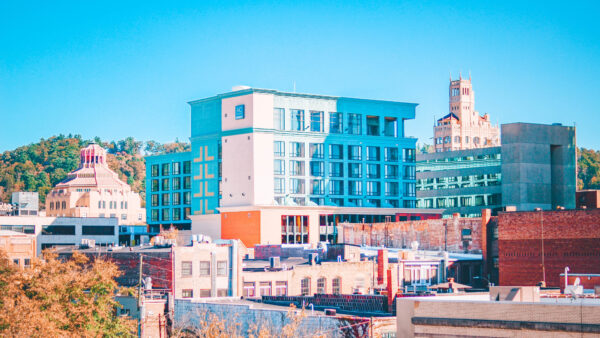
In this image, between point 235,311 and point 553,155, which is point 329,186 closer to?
point 553,155

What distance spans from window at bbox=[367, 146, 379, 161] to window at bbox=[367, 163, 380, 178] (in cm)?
100

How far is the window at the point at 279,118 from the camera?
471ft

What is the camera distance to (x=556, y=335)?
33.4 meters

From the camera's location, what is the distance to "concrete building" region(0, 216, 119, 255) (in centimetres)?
13325

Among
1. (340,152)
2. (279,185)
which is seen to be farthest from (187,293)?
(340,152)

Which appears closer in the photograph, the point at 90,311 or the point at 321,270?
the point at 90,311

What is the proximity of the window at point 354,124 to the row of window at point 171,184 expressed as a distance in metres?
32.0

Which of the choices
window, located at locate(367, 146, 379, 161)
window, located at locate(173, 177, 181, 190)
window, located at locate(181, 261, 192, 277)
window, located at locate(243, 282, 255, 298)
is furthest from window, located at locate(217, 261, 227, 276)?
window, located at locate(173, 177, 181, 190)

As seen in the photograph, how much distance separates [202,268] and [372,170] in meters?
75.1

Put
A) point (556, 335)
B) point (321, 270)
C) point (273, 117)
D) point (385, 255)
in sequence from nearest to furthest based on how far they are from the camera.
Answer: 1. point (556, 335)
2. point (385, 255)
3. point (321, 270)
4. point (273, 117)

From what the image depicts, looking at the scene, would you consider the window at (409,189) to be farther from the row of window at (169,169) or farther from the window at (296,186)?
the row of window at (169,169)

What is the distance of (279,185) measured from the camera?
143m

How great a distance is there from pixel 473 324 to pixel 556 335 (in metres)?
3.26

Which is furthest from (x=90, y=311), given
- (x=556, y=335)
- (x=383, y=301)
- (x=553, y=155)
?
(x=553, y=155)
